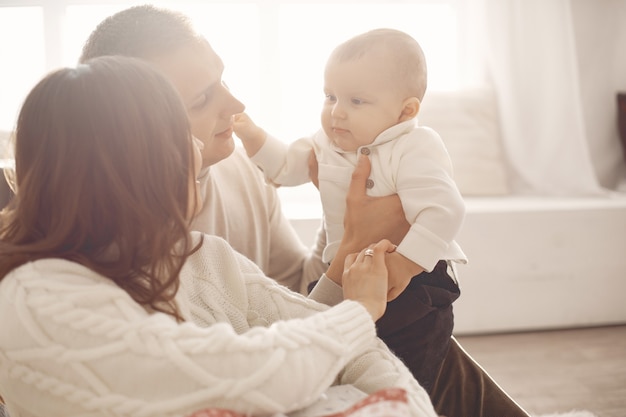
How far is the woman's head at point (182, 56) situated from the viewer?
1.29 metres

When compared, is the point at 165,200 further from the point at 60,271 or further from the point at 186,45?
the point at 186,45

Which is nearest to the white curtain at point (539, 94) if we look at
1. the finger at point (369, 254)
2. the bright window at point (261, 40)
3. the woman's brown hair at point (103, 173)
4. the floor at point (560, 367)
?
the bright window at point (261, 40)

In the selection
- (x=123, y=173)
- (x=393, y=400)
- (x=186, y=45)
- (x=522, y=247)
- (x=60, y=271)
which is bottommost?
(x=522, y=247)

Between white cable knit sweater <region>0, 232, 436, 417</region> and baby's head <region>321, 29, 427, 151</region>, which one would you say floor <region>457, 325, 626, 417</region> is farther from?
white cable knit sweater <region>0, 232, 436, 417</region>

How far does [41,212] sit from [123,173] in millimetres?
122

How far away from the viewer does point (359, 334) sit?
0.90 metres

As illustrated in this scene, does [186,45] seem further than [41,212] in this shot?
Yes

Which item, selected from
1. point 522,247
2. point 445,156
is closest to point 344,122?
point 445,156

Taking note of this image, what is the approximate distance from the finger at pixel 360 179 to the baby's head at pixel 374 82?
0.05 metres

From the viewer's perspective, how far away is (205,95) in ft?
4.41

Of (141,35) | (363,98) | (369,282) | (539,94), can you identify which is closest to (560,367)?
(539,94)

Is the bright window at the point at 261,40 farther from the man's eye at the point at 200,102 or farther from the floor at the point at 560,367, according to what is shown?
the man's eye at the point at 200,102

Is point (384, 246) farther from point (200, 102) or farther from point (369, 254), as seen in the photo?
point (200, 102)

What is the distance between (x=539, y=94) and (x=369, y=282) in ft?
8.44
